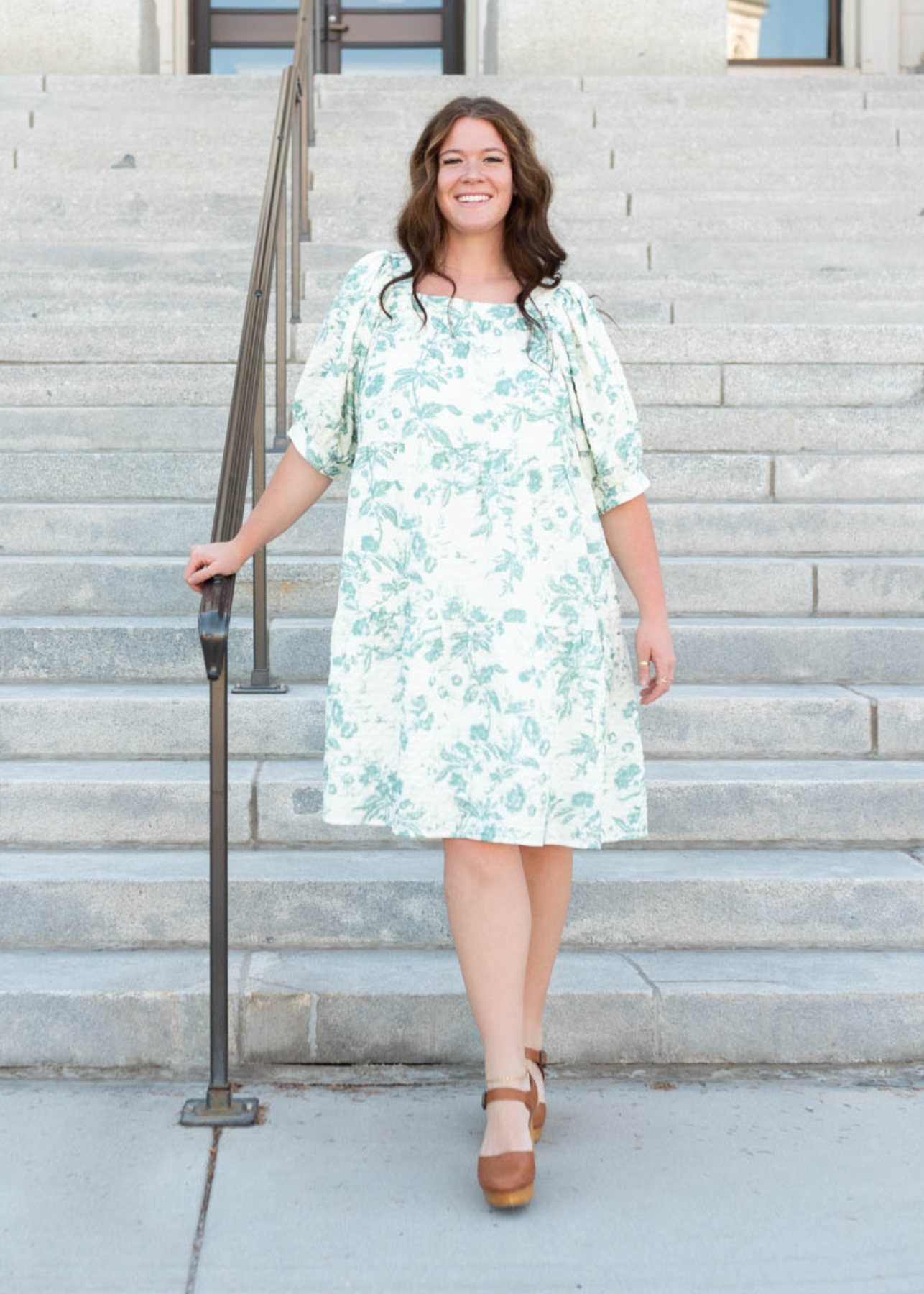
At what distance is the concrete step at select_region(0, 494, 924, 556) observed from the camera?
4.29 meters

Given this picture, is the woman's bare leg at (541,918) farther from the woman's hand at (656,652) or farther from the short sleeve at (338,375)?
the short sleeve at (338,375)

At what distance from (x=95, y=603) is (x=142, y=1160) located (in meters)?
1.98

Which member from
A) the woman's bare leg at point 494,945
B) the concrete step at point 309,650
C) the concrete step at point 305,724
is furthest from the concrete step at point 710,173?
the woman's bare leg at point 494,945

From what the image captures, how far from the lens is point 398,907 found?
10.0 feet

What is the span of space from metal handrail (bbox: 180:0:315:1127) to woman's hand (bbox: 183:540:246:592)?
0.06 ft

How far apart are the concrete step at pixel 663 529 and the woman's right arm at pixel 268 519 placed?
180cm

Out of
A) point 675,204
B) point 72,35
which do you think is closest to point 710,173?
point 675,204

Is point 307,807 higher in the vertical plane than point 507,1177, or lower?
higher

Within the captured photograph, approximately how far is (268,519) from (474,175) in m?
0.65

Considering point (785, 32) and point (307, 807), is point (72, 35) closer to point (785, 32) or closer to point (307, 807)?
point (785, 32)

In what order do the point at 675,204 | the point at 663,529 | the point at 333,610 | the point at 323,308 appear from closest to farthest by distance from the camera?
the point at 333,610 → the point at 663,529 → the point at 323,308 → the point at 675,204

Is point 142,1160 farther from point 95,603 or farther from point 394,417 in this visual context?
point 95,603

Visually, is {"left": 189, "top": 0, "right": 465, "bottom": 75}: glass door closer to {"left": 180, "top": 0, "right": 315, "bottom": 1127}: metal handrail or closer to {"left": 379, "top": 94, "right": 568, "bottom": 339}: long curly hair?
{"left": 180, "top": 0, "right": 315, "bottom": 1127}: metal handrail

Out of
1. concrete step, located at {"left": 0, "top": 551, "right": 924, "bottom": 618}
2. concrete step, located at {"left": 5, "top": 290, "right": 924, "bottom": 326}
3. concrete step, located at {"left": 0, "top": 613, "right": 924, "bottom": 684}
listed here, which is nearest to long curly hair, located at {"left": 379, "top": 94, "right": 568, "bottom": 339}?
concrete step, located at {"left": 0, "top": 613, "right": 924, "bottom": 684}
